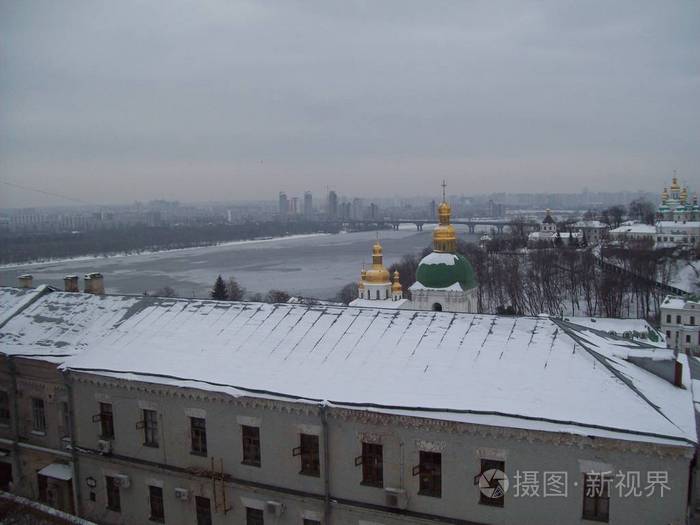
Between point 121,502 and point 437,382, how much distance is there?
24.0 ft

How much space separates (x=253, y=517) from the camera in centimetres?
1088

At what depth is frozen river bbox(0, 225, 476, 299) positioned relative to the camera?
2240 inches

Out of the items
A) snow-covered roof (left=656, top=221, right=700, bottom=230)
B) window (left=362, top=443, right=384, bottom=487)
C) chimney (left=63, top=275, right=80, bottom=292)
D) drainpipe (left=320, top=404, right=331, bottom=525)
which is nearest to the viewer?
window (left=362, top=443, right=384, bottom=487)

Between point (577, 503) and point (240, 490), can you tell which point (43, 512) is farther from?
point (577, 503)

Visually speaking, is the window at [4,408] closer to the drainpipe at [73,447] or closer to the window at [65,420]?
the window at [65,420]

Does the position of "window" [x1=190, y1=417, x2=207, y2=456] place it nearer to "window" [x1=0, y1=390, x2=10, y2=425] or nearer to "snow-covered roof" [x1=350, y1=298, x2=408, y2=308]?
"window" [x1=0, y1=390, x2=10, y2=425]

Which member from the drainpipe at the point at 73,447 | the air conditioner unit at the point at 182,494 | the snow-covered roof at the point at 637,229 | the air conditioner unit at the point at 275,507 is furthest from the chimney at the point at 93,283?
the snow-covered roof at the point at 637,229

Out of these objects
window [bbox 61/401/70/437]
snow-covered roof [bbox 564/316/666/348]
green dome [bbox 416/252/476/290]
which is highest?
green dome [bbox 416/252/476/290]

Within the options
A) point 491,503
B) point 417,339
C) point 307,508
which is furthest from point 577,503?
point 307,508

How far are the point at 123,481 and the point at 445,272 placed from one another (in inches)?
655

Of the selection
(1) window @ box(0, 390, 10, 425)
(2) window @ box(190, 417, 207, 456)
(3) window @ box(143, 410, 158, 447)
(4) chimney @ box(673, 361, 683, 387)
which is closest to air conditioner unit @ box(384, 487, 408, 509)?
(2) window @ box(190, 417, 207, 456)

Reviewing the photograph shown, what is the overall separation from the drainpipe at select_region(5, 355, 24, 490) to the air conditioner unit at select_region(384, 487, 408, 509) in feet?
30.7

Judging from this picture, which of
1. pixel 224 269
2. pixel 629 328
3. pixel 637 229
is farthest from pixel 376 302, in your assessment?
pixel 637 229

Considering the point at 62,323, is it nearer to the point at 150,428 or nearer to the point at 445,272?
the point at 150,428
